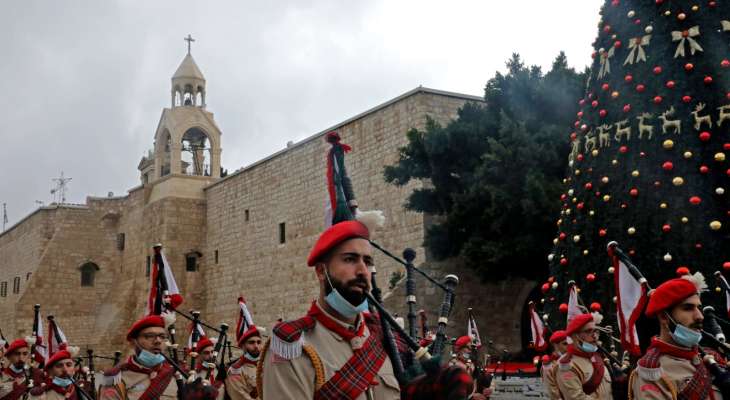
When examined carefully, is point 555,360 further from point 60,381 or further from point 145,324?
point 60,381

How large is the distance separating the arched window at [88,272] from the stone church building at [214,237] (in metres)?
0.05

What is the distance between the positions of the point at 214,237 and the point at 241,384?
72.8ft

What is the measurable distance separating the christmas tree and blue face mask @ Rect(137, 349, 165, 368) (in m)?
3.91

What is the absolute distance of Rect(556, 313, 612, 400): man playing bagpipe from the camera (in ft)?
20.9

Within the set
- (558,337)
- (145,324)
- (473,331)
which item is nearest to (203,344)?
(145,324)

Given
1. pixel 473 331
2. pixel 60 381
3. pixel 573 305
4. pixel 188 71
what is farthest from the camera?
pixel 188 71

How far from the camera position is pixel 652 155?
25.5 feet

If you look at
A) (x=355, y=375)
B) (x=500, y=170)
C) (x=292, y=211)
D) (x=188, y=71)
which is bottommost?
(x=355, y=375)

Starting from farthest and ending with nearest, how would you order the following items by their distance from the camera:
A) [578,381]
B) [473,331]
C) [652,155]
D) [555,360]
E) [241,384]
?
[473,331] → [241,384] → [652,155] → [555,360] → [578,381]

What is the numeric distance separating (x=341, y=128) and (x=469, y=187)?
748 centimetres

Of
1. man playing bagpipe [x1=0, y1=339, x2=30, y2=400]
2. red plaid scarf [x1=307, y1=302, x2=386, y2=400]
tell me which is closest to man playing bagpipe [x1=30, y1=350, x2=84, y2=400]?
man playing bagpipe [x1=0, y1=339, x2=30, y2=400]

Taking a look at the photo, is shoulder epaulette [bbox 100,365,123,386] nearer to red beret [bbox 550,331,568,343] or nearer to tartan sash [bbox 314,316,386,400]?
red beret [bbox 550,331,568,343]

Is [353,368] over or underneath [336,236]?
underneath

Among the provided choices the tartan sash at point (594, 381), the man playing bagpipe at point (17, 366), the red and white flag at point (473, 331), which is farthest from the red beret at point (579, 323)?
the man playing bagpipe at point (17, 366)
